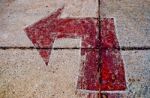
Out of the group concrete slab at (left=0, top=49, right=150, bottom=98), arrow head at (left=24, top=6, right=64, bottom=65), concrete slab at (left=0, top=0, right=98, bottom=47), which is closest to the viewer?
concrete slab at (left=0, top=49, right=150, bottom=98)

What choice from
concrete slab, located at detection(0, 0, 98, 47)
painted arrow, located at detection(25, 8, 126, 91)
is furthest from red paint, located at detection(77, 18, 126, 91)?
concrete slab, located at detection(0, 0, 98, 47)

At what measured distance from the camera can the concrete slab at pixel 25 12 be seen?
232 centimetres

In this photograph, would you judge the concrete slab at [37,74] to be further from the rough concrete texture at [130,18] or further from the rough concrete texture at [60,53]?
the rough concrete texture at [130,18]

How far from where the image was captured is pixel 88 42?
220cm

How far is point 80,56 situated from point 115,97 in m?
0.47

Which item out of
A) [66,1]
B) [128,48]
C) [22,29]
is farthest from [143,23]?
[22,29]

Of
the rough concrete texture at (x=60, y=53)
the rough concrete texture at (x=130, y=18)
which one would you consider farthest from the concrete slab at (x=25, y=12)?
the rough concrete texture at (x=130, y=18)

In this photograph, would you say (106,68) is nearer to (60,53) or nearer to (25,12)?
(60,53)

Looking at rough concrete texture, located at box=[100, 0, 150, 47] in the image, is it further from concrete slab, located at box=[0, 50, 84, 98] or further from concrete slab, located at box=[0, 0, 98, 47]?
concrete slab, located at box=[0, 50, 84, 98]

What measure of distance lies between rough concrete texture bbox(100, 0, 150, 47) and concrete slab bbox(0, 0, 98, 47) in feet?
0.52

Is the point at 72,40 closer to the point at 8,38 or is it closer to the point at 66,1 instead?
the point at 8,38

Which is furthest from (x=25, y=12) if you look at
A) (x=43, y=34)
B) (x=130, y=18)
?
(x=130, y=18)

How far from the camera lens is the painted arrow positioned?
1.87 meters

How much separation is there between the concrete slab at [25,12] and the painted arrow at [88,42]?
75 mm
